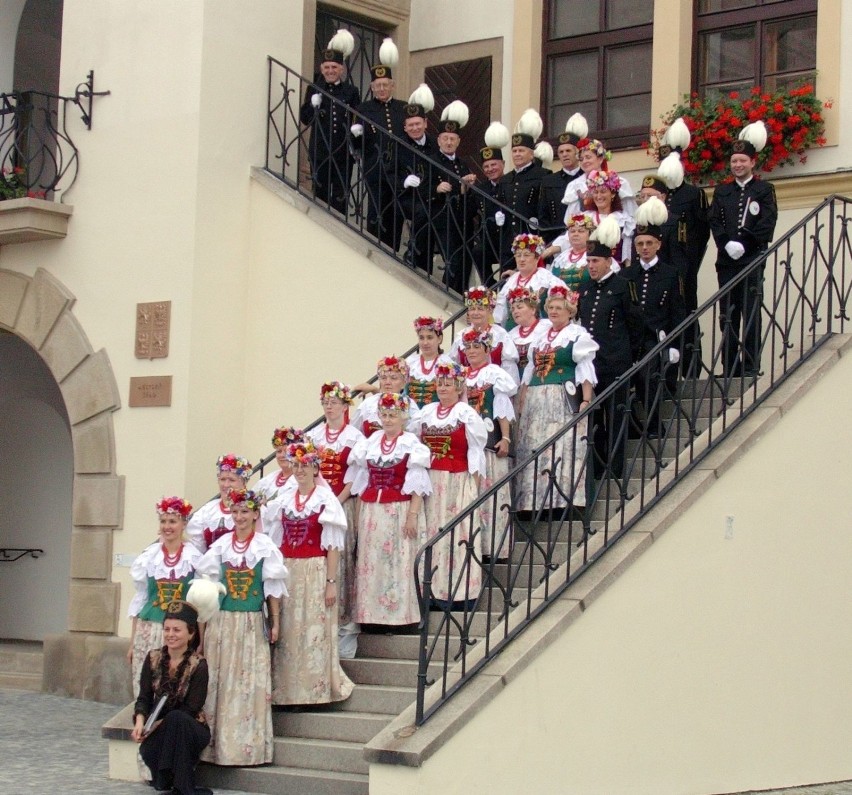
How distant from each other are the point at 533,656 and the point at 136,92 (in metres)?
6.84

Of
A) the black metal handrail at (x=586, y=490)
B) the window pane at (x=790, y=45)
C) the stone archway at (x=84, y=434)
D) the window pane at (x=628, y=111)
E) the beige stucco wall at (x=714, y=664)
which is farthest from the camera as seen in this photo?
the window pane at (x=628, y=111)

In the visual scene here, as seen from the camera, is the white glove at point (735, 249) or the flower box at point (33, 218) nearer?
the white glove at point (735, 249)

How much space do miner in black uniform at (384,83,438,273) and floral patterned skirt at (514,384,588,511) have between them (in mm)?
2666

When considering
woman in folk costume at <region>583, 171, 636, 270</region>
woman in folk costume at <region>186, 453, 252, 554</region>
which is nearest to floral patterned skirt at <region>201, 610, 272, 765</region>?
woman in folk costume at <region>186, 453, 252, 554</region>

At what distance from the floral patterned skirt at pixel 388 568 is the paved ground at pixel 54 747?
137 centimetres

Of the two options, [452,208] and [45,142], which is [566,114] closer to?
[452,208]

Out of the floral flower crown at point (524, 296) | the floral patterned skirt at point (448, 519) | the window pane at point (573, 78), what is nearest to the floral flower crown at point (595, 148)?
the floral flower crown at point (524, 296)

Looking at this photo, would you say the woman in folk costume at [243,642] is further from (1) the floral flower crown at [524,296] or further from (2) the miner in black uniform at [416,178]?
(2) the miner in black uniform at [416,178]

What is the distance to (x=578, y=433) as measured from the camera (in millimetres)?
9945

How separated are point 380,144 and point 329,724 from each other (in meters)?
5.34

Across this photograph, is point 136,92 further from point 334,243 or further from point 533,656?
point 533,656

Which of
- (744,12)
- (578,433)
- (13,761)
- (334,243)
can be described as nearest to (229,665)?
(13,761)

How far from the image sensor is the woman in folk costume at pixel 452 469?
971 cm

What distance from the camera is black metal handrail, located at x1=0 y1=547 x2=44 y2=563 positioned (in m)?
16.3
